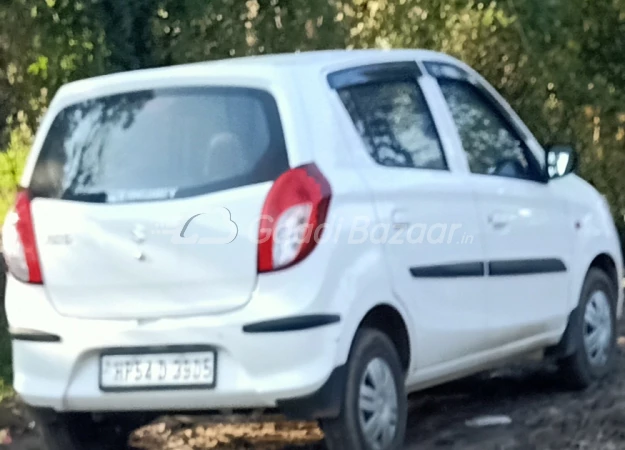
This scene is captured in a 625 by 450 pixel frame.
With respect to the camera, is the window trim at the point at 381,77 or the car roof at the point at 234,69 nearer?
the car roof at the point at 234,69

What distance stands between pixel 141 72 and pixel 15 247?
0.91m

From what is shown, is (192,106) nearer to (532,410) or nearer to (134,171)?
(134,171)

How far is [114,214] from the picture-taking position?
16.4 feet

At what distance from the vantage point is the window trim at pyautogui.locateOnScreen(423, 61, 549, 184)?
20.2ft

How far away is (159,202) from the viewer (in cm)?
492

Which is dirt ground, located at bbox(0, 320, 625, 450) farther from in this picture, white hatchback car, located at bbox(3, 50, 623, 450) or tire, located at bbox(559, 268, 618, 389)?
white hatchback car, located at bbox(3, 50, 623, 450)

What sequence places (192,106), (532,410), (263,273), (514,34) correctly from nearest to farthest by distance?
(263,273), (192,106), (532,410), (514,34)

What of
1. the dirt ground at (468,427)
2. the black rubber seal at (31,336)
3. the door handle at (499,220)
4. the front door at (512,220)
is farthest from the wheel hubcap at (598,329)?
the black rubber seal at (31,336)

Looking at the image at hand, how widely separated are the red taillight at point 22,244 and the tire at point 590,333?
3.08 m

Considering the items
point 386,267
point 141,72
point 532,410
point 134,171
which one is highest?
point 141,72

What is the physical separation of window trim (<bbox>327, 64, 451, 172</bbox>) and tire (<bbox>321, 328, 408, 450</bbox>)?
78 centimetres

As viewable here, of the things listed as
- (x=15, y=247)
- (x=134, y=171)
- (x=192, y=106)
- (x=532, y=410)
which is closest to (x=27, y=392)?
(x=15, y=247)

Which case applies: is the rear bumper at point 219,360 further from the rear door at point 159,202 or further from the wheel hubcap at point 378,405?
the wheel hubcap at point 378,405

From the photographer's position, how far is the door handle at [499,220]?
19.9 ft
